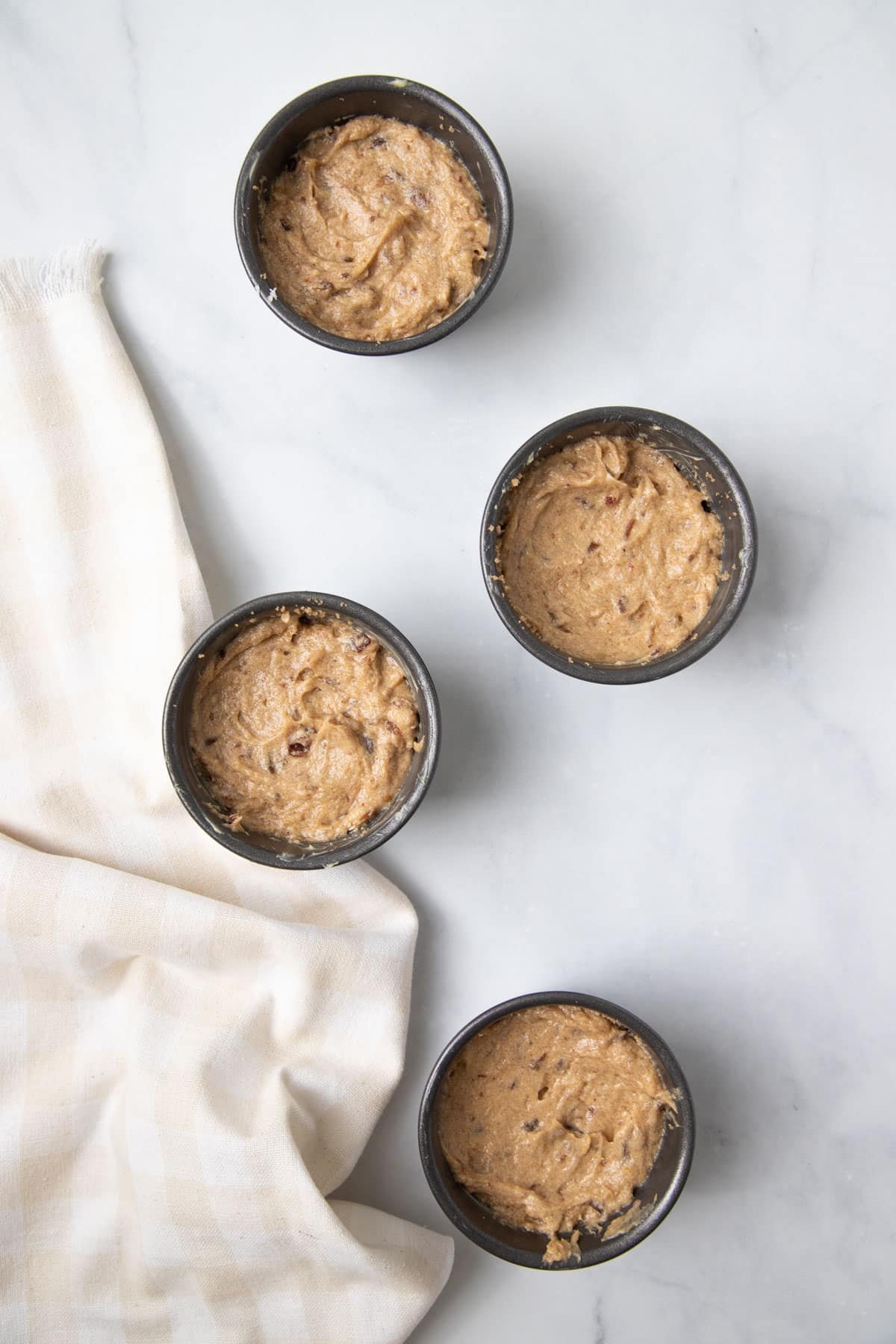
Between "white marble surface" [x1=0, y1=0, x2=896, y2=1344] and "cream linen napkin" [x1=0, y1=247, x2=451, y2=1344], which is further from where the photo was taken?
"white marble surface" [x1=0, y1=0, x2=896, y2=1344]

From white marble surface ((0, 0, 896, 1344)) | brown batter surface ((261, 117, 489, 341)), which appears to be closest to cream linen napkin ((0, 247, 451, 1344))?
white marble surface ((0, 0, 896, 1344))

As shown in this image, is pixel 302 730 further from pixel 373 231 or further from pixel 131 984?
pixel 373 231

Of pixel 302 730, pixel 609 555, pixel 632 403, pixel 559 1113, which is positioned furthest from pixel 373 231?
pixel 559 1113

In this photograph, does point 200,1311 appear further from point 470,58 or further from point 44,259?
point 470,58

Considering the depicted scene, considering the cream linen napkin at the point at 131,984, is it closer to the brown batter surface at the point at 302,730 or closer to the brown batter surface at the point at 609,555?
the brown batter surface at the point at 302,730

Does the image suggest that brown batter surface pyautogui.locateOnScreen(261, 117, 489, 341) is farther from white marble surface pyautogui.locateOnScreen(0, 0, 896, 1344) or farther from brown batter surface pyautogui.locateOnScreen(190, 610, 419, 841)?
brown batter surface pyautogui.locateOnScreen(190, 610, 419, 841)
